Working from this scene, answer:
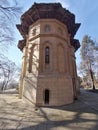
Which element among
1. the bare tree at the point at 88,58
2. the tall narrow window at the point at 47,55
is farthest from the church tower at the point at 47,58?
the bare tree at the point at 88,58

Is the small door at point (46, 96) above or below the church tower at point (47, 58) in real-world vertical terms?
below

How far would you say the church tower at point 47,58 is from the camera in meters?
13.2

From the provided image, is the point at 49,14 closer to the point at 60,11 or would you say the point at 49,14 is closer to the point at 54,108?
the point at 60,11

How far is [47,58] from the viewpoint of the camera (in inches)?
571

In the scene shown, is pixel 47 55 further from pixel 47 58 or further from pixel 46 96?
pixel 46 96

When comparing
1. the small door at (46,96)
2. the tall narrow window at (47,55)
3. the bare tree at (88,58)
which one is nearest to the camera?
the small door at (46,96)

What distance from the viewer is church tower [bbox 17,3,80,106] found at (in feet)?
43.2

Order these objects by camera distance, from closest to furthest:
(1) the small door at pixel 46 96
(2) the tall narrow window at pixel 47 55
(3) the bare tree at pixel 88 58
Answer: (1) the small door at pixel 46 96 → (2) the tall narrow window at pixel 47 55 → (3) the bare tree at pixel 88 58

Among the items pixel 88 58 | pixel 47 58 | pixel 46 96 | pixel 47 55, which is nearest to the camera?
pixel 46 96

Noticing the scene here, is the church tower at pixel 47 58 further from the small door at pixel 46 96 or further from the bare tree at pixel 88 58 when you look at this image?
the bare tree at pixel 88 58

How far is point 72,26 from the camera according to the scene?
60.0 feet

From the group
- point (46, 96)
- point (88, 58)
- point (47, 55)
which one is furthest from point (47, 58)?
point (88, 58)

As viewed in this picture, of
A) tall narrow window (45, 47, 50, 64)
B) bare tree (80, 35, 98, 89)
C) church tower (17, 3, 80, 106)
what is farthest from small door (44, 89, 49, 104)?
bare tree (80, 35, 98, 89)

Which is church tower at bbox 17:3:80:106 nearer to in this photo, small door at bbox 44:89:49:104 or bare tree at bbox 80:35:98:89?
small door at bbox 44:89:49:104
